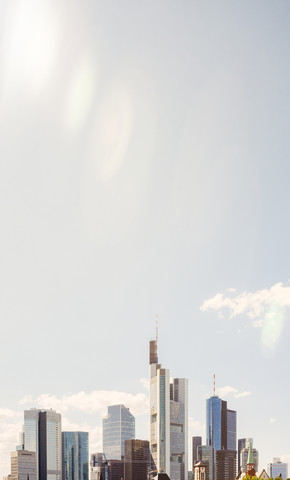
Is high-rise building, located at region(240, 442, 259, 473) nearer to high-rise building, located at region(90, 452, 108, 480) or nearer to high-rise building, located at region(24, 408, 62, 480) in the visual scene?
high-rise building, located at region(90, 452, 108, 480)

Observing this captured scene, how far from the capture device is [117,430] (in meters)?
174

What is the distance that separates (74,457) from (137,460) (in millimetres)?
22561

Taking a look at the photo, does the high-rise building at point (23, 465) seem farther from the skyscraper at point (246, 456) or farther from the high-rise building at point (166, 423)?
the skyscraper at point (246, 456)

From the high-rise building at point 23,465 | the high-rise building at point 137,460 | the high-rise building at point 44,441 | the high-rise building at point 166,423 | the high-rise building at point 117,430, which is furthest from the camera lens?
the high-rise building at point 117,430

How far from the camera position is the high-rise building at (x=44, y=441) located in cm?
16238

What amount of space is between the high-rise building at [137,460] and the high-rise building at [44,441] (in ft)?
60.9

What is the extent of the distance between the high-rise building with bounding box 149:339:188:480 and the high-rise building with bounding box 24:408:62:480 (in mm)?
29032

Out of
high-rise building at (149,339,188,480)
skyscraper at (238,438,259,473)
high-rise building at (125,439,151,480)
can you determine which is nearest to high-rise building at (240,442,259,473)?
skyscraper at (238,438,259,473)

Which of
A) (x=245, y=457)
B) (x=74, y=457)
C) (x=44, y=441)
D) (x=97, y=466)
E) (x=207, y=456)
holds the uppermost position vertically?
(x=44, y=441)

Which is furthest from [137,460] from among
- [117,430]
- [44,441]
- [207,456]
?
[207,456]

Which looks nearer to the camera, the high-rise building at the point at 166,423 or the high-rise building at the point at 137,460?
the high-rise building at the point at 166,423

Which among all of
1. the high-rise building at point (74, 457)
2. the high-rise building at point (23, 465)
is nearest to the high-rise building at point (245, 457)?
the high-rise building at point (74, 457)

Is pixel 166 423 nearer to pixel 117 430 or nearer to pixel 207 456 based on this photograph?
pixel 117 430

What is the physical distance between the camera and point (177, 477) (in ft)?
497
